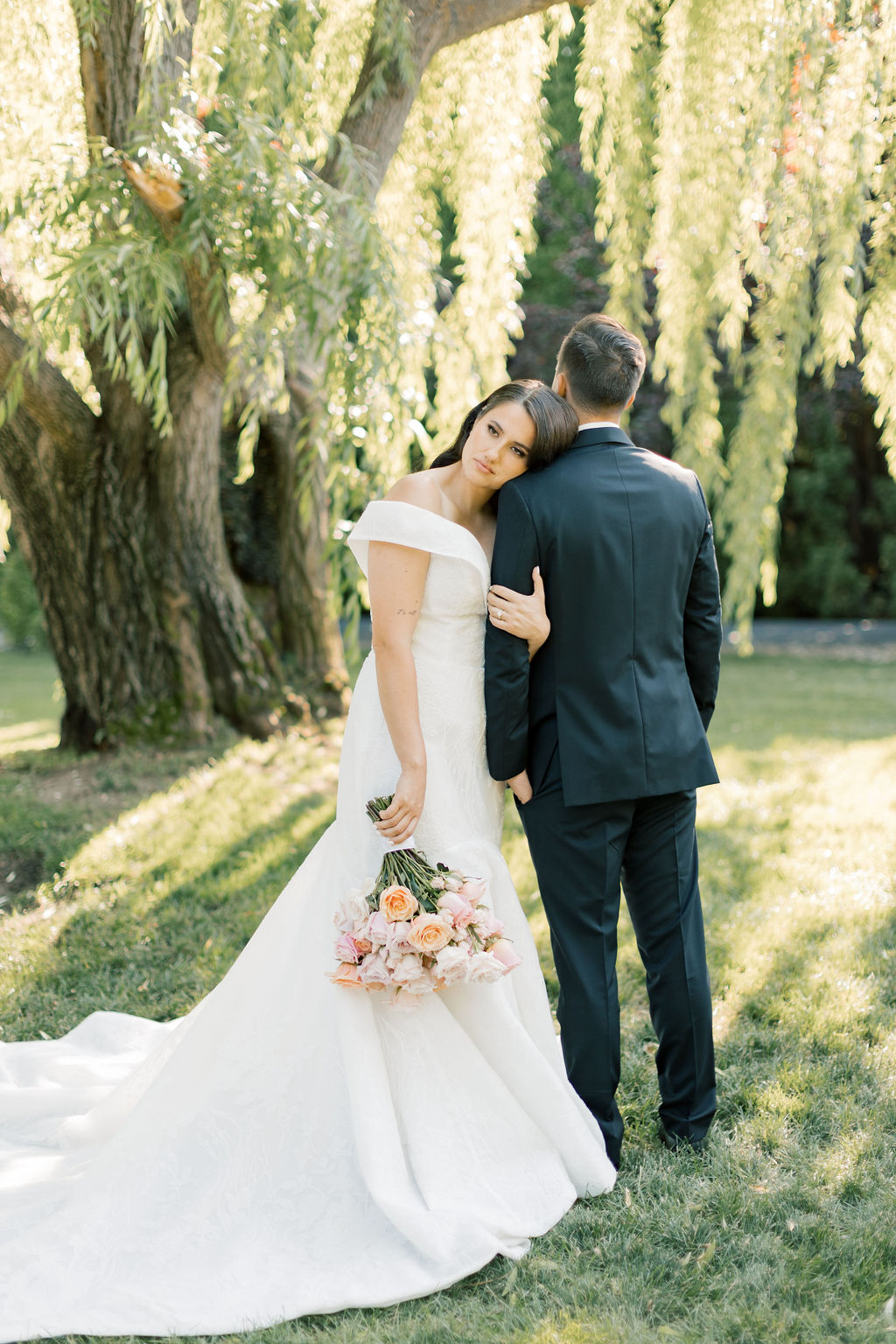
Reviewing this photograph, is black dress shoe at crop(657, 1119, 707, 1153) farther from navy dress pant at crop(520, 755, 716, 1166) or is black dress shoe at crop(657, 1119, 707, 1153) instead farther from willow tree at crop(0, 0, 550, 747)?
willow tree at crop(0, 0, 550, 747)

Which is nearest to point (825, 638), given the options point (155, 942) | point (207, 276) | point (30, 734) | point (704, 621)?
point (30, 734)

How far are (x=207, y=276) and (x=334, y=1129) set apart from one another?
3.11 meters

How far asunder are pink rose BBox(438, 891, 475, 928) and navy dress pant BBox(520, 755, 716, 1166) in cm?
20

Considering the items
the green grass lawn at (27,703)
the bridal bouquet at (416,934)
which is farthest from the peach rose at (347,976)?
the green grass lawn at (27,703)

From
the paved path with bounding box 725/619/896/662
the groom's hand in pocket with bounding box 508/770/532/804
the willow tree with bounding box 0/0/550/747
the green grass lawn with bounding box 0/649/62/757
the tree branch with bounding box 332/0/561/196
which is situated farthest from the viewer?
the paved path with bounding box 725/619/896/662

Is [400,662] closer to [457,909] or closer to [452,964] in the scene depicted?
[457,909]

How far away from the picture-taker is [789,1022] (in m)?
3.22

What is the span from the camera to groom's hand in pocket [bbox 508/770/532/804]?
→ 8.09ft

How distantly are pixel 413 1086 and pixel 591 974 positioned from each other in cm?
45

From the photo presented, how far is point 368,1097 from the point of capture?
90.7 inches

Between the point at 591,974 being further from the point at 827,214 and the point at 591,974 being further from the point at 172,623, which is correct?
the point at 172,623

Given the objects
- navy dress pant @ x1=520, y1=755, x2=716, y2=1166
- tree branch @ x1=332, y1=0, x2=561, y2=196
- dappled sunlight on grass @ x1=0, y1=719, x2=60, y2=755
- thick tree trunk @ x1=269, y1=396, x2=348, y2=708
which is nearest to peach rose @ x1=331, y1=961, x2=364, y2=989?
navy dress pant @ x1=520, y1=755, x2=716, y2=1166

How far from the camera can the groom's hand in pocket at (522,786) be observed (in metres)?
2.47

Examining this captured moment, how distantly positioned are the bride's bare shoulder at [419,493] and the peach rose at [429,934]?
0.86 m
